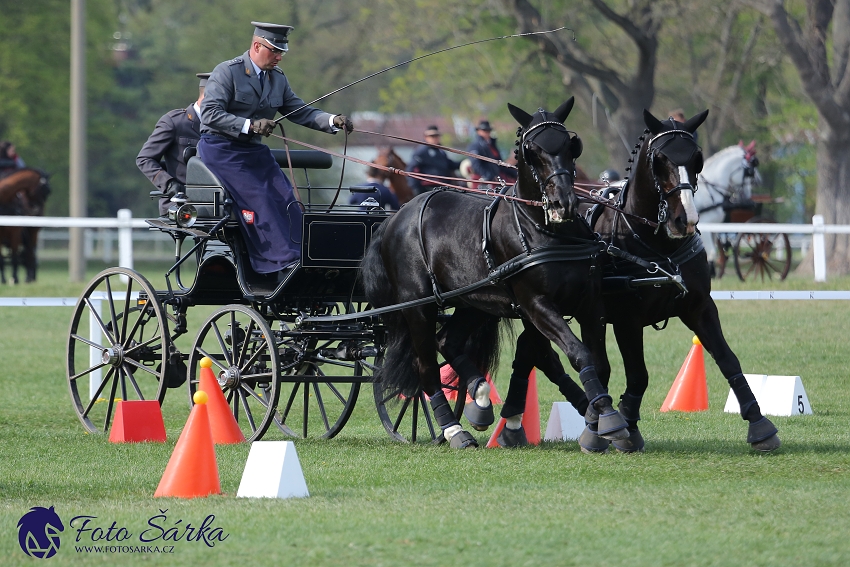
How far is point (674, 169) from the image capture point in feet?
22.9

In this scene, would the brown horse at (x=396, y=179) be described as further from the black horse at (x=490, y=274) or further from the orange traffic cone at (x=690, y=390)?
the black horse at (x=490, y=274)

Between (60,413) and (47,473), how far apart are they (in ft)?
10.1

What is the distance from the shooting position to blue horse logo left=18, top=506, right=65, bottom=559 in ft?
16.6

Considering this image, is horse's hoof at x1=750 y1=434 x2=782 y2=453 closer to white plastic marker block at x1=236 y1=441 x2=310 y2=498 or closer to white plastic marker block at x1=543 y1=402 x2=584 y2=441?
white plastic marker block at x1=543 y1=402 x2=584 y2=441

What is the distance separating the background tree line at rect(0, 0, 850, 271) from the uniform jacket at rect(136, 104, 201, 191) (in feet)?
31.5

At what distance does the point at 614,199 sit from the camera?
7.64 meters

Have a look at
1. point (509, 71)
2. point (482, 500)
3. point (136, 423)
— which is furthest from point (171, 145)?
point (509, 71)

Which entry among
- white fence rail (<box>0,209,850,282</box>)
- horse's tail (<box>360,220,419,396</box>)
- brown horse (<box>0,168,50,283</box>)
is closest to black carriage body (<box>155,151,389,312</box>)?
horse's tail (<box>360,220,419,396</box>)

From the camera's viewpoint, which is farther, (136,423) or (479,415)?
(136,423)

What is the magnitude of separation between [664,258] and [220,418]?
2.73m

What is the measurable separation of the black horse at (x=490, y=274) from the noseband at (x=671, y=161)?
1.25ft

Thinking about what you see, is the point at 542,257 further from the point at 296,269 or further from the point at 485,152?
the point at 485,152

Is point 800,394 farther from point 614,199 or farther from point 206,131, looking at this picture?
point 206,131

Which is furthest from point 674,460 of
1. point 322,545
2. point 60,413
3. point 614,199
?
point 60,413
